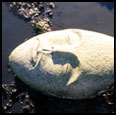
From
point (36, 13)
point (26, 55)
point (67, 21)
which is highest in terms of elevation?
point (36, 13)

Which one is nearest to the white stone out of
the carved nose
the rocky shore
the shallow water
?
the carved nose

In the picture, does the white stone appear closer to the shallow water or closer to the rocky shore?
the shallow water

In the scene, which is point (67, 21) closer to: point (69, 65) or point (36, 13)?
point (36, 13)

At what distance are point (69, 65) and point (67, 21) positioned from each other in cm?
211

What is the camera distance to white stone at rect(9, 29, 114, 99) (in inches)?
181

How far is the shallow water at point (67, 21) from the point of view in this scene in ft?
20.1

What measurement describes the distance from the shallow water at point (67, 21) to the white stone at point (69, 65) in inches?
44.4

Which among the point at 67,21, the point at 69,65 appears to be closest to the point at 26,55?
the point at 69,65

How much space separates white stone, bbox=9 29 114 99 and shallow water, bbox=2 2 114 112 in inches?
44.4

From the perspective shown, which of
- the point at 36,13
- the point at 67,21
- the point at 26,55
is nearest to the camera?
the point at 26,55

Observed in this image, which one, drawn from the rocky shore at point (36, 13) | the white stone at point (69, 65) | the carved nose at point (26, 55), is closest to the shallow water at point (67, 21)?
the rocky shore at point (36, 13)

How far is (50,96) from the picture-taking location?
16.6ft

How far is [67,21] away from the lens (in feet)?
20.9

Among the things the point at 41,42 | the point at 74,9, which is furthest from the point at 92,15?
the point at 41,42
